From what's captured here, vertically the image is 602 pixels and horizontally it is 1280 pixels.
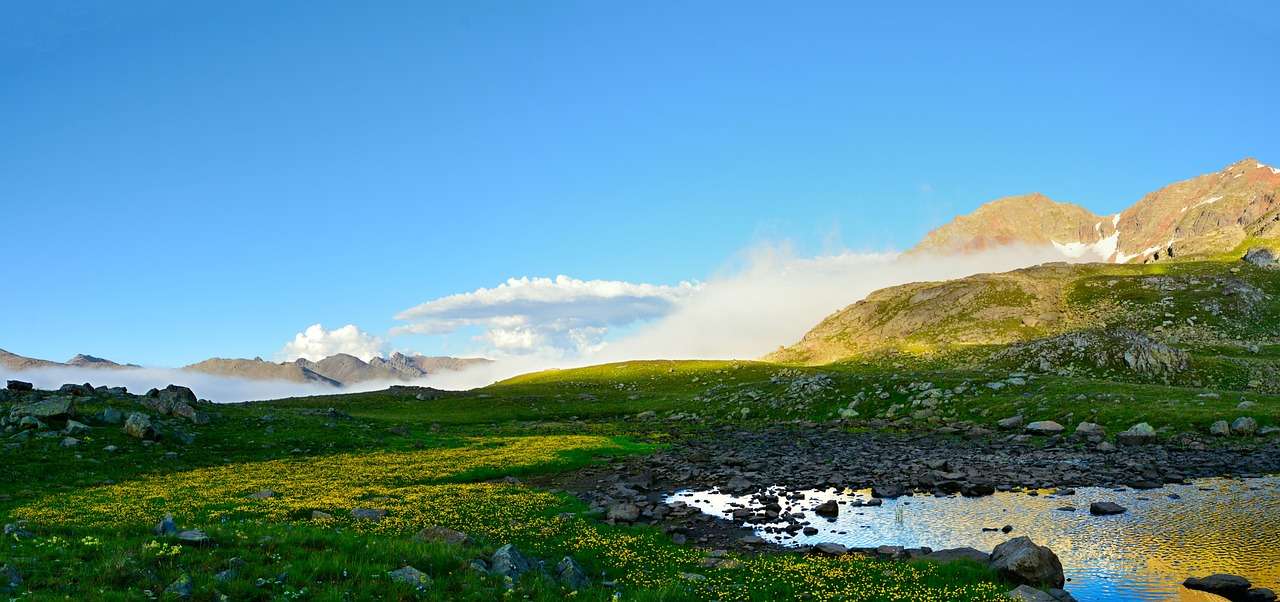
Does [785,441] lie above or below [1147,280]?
below

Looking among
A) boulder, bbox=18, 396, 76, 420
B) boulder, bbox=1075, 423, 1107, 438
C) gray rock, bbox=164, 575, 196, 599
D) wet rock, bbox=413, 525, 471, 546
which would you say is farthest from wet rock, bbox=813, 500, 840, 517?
boulder, bbox=18, 396, 76, 420

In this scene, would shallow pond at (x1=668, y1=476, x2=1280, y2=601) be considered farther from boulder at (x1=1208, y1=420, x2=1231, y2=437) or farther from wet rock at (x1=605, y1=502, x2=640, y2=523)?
boulder at (x1=1208, y1=420, x2=1231, y2=437)

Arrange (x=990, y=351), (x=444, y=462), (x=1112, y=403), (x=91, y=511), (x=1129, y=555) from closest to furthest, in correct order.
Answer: (x=1129, y=555) → (x=91, y=511) → (x=444, y=462) → (x=1112, y=403) → (x=990, y=351)

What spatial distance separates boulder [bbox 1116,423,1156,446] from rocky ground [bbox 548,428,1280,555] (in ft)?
0.55

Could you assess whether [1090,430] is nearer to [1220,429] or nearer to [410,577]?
[1220,429]

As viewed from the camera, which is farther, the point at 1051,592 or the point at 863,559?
the point at 863,559

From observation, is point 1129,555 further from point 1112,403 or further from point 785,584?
point 1112,403

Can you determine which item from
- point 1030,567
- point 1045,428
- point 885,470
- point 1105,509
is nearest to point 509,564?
point 1030,567

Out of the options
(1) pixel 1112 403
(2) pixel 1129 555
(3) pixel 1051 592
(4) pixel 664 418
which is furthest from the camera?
(4) pixel 664 418

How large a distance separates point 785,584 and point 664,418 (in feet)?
270

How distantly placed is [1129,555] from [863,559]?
10.8 m

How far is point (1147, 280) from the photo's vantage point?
196 metres

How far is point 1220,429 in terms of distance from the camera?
170 ft

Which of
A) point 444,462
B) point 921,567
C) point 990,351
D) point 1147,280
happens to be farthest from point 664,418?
point 1147,280
